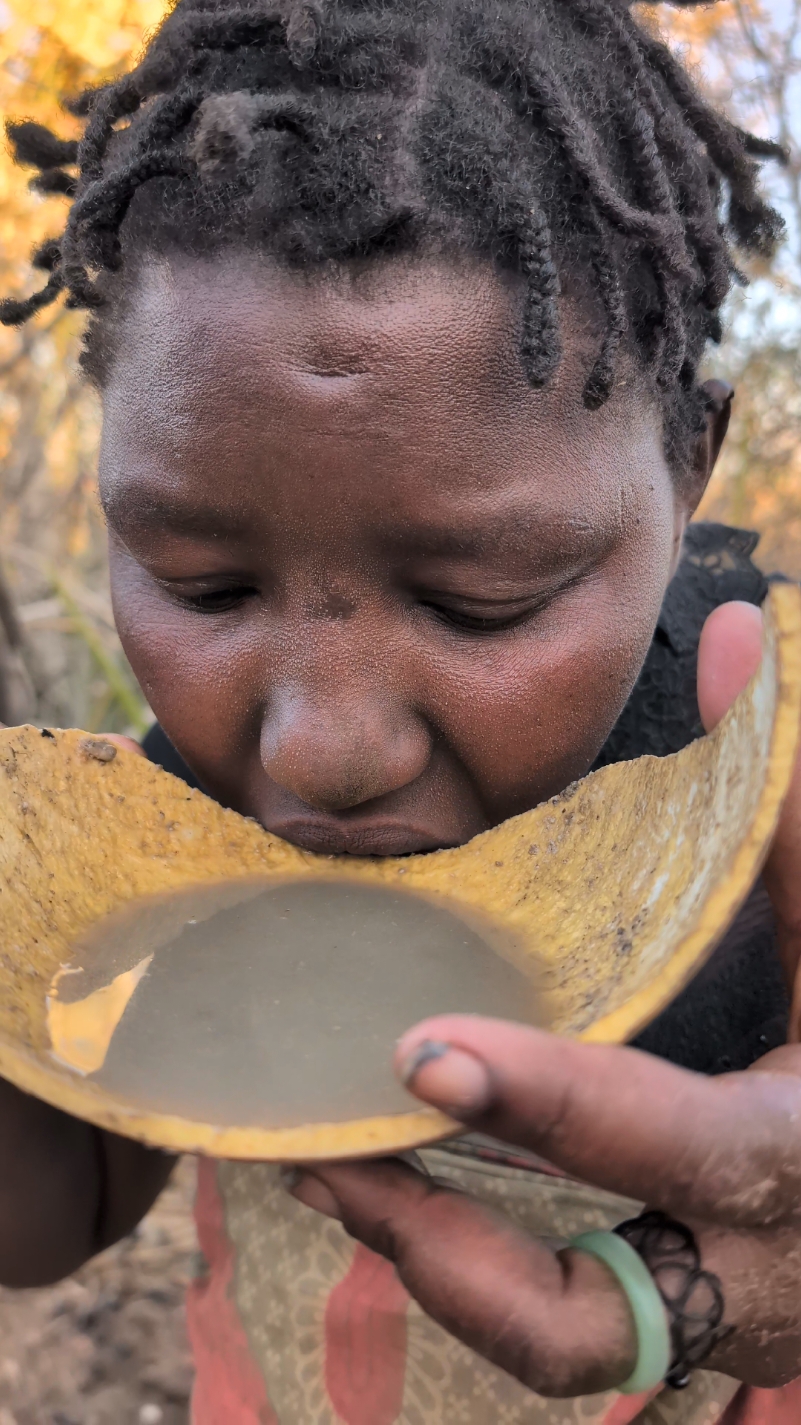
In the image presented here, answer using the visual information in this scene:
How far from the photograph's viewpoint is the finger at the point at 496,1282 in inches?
25.1

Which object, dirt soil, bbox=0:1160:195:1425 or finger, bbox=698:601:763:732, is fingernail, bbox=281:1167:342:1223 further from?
dirt soil, bbox=0:1160:195:1425

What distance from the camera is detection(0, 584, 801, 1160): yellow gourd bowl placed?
0.64m

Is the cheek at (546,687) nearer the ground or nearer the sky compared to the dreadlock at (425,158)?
nearer the ground

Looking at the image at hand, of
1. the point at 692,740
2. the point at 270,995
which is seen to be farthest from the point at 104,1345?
the point at 692,740

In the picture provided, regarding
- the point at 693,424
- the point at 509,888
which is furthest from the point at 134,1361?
the point at 693,424

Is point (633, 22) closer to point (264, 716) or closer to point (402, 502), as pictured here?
point (402, 502)

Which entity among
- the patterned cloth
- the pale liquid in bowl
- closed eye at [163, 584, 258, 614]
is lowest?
the patterned cloth

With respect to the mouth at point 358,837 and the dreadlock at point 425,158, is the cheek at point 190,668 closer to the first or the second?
the mouth at point 358,837

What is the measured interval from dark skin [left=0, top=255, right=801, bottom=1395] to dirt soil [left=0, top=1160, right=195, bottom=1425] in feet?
2.64

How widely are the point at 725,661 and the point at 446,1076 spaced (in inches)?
21.3

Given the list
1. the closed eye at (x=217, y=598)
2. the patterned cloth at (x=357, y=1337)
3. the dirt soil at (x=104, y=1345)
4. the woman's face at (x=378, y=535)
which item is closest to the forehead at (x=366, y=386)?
the woman's face at (x=378, y=535)

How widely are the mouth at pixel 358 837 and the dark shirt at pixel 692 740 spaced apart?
0.31 m

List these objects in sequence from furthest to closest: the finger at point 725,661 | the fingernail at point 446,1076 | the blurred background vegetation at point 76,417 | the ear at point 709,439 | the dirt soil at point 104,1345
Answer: the blurred background vegetation at point 76,417, the dirt soil at point 104,1345, the ear at point 709,439, the finger at point 725,661, the fingernail at point 446,1076

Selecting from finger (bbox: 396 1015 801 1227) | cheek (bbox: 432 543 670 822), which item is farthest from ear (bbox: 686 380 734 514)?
finger (bbox: 396 1015 801 1227)
